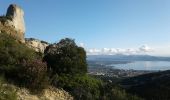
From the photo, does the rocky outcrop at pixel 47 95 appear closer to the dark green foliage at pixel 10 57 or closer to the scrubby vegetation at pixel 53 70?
the scrubby vegetation at pixel 53 70

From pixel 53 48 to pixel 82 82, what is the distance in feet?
19.5

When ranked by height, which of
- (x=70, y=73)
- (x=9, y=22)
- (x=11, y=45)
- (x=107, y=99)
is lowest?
(x=107, y=99)

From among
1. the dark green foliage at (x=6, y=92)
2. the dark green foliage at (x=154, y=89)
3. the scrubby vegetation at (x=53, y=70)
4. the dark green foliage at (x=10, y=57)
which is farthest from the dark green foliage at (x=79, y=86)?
the dark green foliage at (x=154, y=89)

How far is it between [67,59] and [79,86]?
305 cm

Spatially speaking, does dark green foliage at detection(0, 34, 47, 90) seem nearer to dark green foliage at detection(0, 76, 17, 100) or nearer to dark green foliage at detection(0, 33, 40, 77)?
dark green foliage at detection(0, 33, 40, 77)

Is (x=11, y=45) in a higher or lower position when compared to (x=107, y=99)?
higher

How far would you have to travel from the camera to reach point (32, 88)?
19344 mm

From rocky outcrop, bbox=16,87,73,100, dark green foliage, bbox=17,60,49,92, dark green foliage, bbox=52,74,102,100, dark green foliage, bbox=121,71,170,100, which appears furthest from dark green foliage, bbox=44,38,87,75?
dark green foliage, bbox=121,71,170,100

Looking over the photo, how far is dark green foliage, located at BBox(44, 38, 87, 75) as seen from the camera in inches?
1038

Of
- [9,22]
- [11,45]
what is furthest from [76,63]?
[9,22]

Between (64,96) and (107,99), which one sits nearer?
(64,96)

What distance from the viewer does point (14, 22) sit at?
37.7 meters

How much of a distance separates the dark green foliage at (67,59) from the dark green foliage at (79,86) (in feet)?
2.49

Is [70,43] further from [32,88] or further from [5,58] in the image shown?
[32,88]
